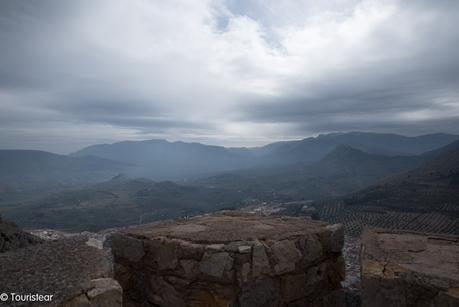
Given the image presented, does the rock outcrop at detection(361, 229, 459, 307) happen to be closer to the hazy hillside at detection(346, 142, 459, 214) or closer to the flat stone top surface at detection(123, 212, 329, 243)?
the flat stone top surface at detection(123, 212, 329, 243)

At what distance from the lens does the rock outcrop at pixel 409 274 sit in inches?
111

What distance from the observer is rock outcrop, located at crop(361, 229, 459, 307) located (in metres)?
2.82

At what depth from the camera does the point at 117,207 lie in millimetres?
106562

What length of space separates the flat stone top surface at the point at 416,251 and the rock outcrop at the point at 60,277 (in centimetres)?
271

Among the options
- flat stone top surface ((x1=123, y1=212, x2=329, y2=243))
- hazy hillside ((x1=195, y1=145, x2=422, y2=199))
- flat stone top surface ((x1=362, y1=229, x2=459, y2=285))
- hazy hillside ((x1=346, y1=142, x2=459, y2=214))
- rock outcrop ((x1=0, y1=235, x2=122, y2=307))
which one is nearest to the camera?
rock outcrop ((x1=0, y1=235, x2=122, y2=307))

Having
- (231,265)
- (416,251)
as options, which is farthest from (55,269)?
(416,251)

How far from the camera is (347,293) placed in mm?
4863

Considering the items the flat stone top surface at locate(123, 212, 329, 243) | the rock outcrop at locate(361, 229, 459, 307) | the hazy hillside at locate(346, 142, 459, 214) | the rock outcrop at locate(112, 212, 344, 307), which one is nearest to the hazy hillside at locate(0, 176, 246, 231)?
the hazy hillside at locate(346, 142, 459, 214)

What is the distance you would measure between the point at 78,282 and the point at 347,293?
12.6 ft

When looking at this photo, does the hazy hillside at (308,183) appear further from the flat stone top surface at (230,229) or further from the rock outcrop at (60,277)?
the rock outcrop at (60,277)

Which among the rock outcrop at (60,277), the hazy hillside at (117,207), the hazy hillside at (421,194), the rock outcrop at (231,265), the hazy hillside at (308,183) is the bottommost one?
the hazy hillside at (117,207)

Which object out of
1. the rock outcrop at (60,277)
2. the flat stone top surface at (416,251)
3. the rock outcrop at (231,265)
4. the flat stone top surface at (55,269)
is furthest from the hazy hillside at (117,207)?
the flat stone top surface at (416,251)

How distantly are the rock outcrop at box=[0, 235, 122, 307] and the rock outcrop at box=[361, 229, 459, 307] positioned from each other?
2337 millimetres

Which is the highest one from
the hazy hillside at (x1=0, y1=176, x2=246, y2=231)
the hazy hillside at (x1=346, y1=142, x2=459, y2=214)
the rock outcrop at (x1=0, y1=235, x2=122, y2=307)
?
the rock outcrop at (x1=0, y1=235, x2=122, y2=307)
